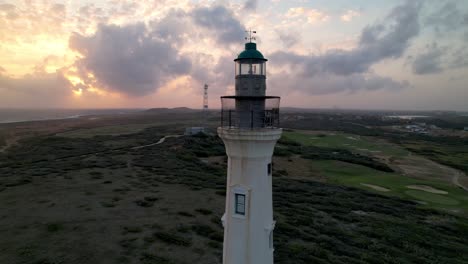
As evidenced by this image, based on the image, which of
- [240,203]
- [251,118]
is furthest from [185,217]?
[251,118]

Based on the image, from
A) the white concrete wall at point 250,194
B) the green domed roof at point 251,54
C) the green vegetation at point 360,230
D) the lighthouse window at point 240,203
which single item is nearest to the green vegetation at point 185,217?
the green vegetation at point 360,230

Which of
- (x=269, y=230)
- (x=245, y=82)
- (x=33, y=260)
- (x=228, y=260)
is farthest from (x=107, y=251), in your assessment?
(x=245, y=82)

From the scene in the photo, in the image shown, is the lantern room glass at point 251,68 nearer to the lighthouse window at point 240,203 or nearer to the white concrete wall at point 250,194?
the white concrete wall at point 250,194

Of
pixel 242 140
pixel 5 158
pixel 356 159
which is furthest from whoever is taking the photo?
pixel 356 159

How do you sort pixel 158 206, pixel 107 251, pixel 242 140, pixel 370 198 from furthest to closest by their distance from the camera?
pixel 370 198 < pixel 158 206 < pixel 107 251 < pixel 242 140

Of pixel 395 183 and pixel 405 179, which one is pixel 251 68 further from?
pixel 405 179

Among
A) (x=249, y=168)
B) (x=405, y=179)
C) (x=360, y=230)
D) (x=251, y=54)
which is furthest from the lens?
(x=405, y=179)

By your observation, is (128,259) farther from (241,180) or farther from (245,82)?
(245,82)

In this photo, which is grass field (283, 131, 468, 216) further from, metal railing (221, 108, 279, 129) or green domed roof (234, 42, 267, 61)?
green domed roof (234, 42, 267, 61)

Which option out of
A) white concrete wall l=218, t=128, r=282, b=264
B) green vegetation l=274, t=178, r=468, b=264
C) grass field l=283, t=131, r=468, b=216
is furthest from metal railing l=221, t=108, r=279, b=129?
grass field l=283, t=131, r=468, b=216
